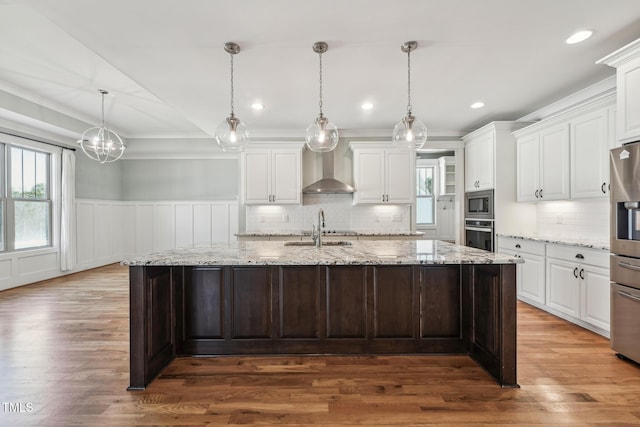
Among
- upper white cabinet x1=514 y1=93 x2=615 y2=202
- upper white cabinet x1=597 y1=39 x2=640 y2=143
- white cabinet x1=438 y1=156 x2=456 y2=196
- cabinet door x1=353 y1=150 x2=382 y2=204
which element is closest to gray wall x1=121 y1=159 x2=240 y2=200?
cabinet door x1=353 y1=150 x2=382 y2=204

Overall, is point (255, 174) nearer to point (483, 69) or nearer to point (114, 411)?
point (483, 69)

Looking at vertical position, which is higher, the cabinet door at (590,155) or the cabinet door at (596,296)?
the cabinet door at (590,155)

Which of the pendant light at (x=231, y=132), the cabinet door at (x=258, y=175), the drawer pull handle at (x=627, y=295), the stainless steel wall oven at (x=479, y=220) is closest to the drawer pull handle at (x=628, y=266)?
the drawer pull handle at (x=627, y=295)

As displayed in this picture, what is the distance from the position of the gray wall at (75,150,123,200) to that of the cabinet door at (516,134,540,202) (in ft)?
25.6

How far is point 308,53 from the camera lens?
3.09 metres

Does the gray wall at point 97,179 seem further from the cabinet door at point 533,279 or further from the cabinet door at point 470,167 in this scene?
the cabinet door at point 533,279

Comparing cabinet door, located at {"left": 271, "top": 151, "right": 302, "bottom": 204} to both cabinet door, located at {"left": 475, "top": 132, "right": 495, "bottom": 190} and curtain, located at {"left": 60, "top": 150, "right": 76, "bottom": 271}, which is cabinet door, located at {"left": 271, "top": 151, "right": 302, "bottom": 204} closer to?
cabinet door, located at {"left": 475, "top": 132, "right": 495, "bottom": 190}

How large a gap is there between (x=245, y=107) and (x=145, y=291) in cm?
307

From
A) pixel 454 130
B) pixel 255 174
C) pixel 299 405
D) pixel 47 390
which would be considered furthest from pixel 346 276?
pixel 454 130

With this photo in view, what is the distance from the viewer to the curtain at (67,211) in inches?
246

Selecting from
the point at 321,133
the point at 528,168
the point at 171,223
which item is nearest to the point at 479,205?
the point at 528,168

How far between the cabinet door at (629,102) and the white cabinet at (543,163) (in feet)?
3.77

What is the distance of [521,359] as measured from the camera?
2.74 m

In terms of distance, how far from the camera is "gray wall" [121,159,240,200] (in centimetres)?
819
